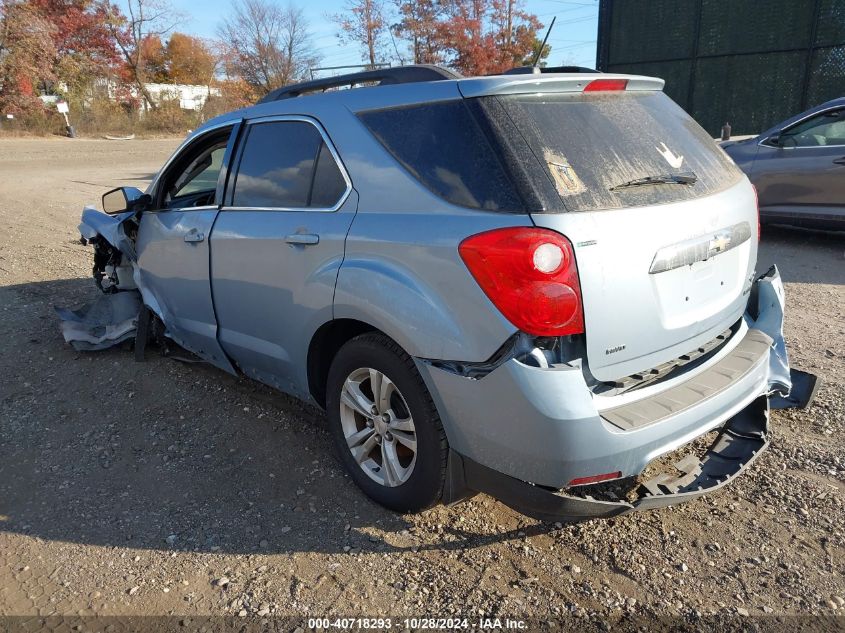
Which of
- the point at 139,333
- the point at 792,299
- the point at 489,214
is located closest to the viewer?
the point at 489,214

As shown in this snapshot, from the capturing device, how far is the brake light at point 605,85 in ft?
8.82

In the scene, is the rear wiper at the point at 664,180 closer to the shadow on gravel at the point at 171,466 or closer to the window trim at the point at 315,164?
the window trim at the point at 315,164

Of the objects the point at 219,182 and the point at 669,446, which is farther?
the point at 219,182

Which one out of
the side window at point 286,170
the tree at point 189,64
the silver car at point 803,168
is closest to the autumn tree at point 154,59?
the tree at point 189,64

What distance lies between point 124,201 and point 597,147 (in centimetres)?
341

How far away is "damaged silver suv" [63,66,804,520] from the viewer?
2.26 m

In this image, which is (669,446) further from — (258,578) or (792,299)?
(792,299)

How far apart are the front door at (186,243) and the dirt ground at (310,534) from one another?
0.48 meters

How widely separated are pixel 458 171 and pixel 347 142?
68 centimetres

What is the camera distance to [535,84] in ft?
8.36

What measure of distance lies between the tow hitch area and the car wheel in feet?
0.62

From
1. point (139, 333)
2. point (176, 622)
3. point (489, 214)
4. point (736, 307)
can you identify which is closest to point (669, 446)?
point (736, 307)

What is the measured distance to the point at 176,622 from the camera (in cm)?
241

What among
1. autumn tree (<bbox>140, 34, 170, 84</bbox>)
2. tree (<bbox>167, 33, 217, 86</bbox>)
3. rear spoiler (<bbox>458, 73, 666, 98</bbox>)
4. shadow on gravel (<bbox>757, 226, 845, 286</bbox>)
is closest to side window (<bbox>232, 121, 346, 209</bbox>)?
rear spoiler (<bbox>458, 73, 666, 98</bbox>)
